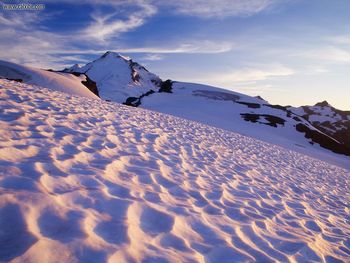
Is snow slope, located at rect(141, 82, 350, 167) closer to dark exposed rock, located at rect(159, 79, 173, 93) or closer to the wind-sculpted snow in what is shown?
dark exposed rock, located at rect(159, 79, 173, 93)

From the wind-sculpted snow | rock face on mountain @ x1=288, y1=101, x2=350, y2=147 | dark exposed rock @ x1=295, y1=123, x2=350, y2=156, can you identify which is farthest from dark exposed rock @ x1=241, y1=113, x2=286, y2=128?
rock face on mountain @ x1=288, y1=101, x2=350, y2=147

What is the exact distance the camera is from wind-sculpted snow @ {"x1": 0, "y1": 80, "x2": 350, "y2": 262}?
285cm

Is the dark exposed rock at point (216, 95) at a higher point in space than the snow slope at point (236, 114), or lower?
higher

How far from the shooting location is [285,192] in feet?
22.9

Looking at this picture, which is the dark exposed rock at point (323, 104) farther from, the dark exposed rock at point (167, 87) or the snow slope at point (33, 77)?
the snow slope at point (33, 77)

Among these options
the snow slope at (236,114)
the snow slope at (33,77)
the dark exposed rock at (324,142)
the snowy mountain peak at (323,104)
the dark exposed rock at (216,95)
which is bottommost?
the dark exposed rock at (324,142)

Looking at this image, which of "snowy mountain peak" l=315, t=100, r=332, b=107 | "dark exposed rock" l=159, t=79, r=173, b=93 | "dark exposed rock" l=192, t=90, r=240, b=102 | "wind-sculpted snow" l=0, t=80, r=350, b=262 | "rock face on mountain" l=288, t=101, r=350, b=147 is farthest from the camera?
"snowy mountain peak" l=315, t=100, r=332, b=107

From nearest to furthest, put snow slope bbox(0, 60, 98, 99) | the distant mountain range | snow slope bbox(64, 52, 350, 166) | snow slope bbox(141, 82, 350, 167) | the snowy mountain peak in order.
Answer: snow slope bbox(0, 60, 98, 99)
the distant mountain range
snow slope bbox(64, 52, 350, 166)
snow slope bbox(141, 82, 350, 167)
the snowy mountain peak

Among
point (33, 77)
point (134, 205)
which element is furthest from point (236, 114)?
point (134, 205)

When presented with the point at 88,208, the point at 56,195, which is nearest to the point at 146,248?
the point at 88,208

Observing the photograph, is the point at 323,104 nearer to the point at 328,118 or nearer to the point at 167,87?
the point at 328,118

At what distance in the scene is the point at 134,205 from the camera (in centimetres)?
385

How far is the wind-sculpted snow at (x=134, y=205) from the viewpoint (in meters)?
2.85

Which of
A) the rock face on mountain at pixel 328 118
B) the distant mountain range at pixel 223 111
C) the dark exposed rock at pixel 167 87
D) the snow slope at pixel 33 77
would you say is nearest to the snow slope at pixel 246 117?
the distant mountain range at pixel 223 111
